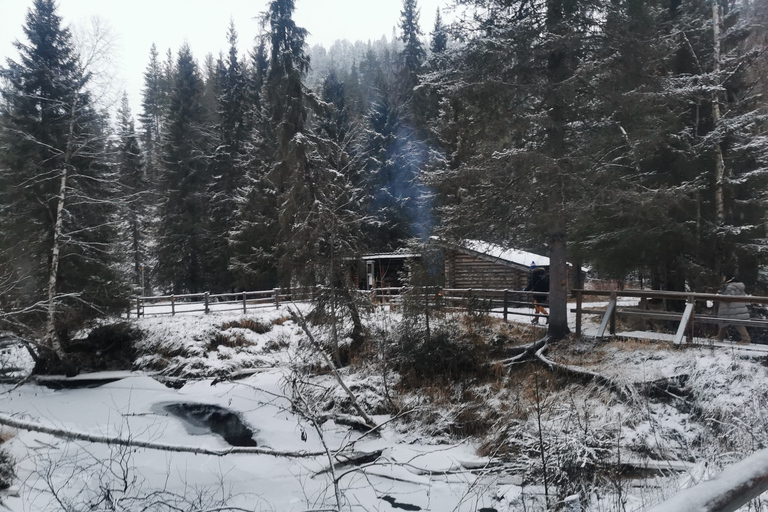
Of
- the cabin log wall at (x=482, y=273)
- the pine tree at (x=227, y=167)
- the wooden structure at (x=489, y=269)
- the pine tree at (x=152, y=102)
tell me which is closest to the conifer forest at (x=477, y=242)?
the wooden structure at (x=489, y=269)

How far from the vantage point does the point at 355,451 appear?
8.42 m

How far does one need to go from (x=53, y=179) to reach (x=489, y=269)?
18.8 m

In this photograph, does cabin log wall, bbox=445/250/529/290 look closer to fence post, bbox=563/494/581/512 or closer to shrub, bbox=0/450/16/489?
fence post, bbox=563/494/581/512

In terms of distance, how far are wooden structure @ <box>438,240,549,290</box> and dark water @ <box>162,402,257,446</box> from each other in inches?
482

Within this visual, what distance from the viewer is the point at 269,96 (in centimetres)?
1769

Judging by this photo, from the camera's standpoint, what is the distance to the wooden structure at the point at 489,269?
2284cm

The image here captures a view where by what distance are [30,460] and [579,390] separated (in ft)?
35.0

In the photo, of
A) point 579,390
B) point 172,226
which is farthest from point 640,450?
point 172,226

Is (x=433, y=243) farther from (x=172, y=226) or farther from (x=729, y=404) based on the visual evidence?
(x=172, y=226)

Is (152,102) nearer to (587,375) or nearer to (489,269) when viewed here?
(489,269)

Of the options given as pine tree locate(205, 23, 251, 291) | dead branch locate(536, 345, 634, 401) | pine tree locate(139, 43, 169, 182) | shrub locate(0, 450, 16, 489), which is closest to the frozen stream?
shrub locate(0, 450, 16, 489)

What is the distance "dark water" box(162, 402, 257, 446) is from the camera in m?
11.6

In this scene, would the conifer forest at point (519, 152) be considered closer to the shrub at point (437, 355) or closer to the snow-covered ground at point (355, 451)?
the shrub at point (437, 355)

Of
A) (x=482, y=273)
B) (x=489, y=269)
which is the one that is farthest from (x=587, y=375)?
(x=482, y=273)
